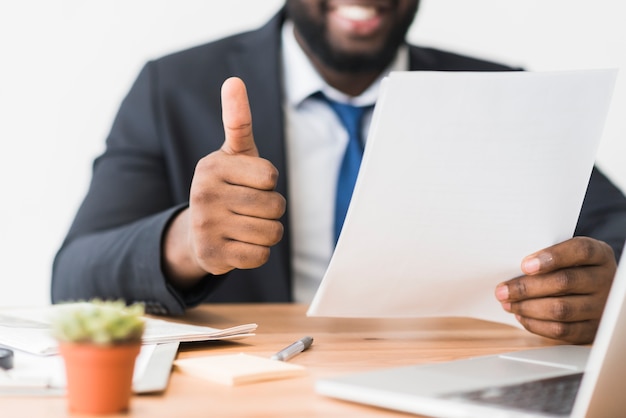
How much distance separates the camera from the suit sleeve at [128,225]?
127 cm

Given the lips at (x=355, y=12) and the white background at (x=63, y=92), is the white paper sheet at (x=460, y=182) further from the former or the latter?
the white background at (x=63, y=92)

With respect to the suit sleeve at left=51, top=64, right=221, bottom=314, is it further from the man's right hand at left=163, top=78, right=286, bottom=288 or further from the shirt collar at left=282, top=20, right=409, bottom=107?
the shirt collar at left=282, top=20, right=409, bottom=107

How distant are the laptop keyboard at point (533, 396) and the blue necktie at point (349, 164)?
99 cm

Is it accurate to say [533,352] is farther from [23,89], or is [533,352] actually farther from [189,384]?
[23,89]

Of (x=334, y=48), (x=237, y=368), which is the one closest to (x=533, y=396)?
(x=237, y=368)

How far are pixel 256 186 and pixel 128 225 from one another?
0.52m

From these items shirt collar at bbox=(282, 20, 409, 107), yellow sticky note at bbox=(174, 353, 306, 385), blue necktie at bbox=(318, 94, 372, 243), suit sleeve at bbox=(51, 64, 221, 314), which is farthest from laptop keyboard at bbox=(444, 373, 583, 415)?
shirt collar at bbox=(282, 20, 409, 107)

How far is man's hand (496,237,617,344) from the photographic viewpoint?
3.57ft

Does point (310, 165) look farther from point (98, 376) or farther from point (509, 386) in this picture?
point (98, 376)

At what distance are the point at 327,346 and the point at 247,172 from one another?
250 millimetres

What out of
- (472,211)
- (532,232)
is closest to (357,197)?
(472,211)

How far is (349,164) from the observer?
1.75 m

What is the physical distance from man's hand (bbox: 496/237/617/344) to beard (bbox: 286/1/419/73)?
94 centimetres

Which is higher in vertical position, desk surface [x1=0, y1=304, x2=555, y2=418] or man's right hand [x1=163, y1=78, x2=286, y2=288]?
man's right hand [x1=163, y1=78, x2=286, y2=288]
